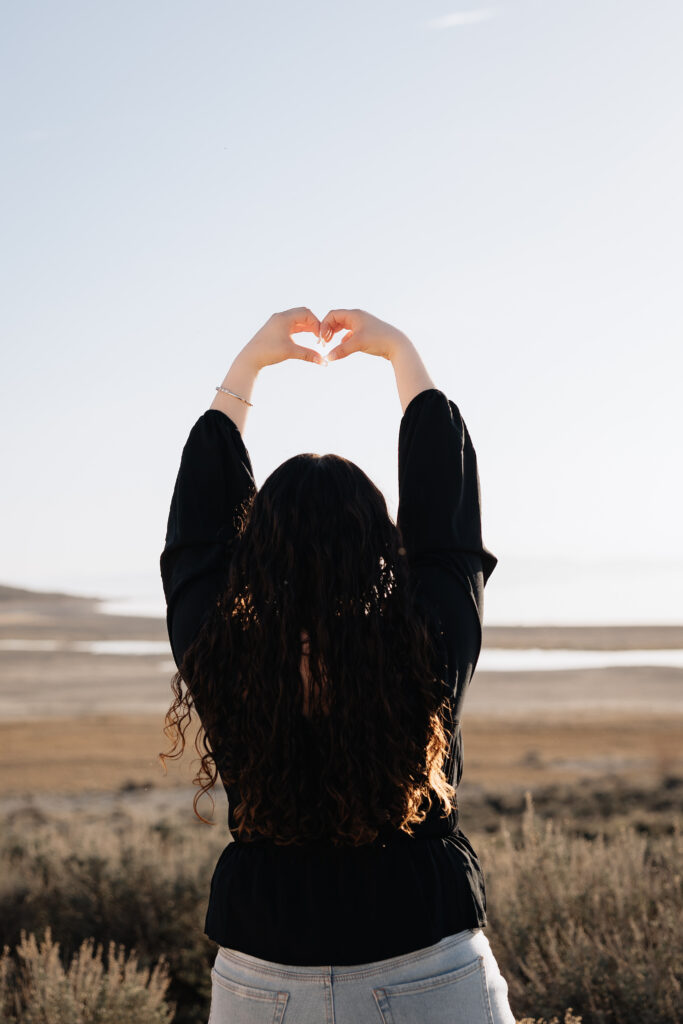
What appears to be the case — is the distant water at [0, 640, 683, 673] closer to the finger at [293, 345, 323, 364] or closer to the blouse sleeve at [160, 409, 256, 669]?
the finger at [293, 345, 323, 364]

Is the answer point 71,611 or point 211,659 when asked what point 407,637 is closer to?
point 211,659

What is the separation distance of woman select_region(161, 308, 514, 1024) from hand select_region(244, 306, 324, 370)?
0.47 metres

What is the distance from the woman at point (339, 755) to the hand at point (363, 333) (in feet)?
1.54

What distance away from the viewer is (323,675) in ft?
5.20

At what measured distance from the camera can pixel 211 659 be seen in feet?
5.37

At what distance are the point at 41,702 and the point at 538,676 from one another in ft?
39.6

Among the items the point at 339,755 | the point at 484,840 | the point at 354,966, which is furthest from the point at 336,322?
the point at 484,840

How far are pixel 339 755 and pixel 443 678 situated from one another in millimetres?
222

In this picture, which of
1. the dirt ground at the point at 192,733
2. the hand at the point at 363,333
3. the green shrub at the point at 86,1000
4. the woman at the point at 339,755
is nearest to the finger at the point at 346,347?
the hand at the point at 363,333

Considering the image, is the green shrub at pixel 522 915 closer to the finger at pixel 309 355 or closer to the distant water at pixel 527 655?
the finger at pixel 309 355

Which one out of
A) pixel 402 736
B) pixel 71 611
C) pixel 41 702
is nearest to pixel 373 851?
pixel 402 736

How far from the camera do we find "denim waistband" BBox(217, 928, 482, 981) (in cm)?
151

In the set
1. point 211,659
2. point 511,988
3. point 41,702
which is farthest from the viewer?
point 41,702

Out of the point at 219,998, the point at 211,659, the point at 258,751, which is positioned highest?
the point at 211,659
